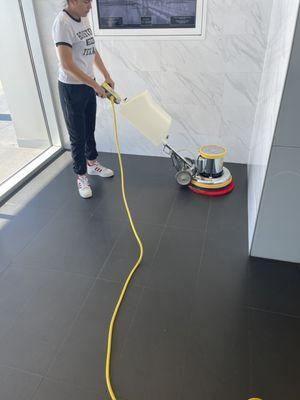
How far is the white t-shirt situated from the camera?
178cm

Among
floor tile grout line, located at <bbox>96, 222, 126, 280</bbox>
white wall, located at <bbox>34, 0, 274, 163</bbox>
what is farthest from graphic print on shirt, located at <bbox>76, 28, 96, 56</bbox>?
floor tile grout line, located at <bbox>96, 222, 126, 280</bbox>

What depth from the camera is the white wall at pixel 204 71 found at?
2.19m

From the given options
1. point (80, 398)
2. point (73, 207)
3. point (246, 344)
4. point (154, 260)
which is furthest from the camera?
point (73, 207)

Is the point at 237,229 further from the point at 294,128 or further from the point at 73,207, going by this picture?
the point at 73,207

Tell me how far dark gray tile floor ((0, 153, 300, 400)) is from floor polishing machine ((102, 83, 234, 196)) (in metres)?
0.11

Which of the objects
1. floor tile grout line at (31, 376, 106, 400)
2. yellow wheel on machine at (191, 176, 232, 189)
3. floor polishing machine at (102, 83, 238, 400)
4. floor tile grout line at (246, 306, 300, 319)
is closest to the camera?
floor tile grout line at (31, 376, 106, 400)

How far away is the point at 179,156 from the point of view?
7.71 feet

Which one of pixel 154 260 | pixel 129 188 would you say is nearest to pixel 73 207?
pixel 129 188

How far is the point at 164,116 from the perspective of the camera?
2164 mm

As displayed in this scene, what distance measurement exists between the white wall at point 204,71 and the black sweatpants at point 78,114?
1.59ft

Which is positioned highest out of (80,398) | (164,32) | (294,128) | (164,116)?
(164,32)

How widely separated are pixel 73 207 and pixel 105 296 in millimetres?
868

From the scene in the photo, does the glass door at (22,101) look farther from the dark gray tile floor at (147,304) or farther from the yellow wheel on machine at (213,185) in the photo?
the yellow wheel on machine at (213,185)

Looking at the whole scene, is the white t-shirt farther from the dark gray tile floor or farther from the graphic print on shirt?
the dark gray tile floor
